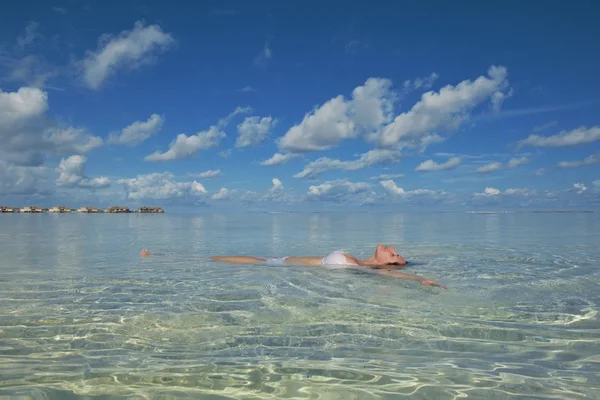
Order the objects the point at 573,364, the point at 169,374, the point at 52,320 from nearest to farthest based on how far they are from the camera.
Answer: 1. the point at 169,374
2. the point at 573,364
3. the point at 52,320

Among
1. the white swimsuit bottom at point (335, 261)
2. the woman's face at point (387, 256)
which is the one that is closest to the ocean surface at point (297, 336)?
the white swimsuit bottom at point (335, 261)

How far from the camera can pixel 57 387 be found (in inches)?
178

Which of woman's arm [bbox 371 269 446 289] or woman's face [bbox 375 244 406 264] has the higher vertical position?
woman's face [bbox 375 244 406 264]

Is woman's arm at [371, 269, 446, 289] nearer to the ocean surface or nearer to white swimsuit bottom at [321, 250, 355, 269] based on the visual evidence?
the ocean surface

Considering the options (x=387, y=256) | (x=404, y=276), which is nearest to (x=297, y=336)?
(x=404, y=276)

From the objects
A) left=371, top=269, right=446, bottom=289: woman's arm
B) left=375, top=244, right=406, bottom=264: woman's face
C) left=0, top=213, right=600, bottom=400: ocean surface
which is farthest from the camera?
left=375, top=244, right=406, bottom=264: woman's face

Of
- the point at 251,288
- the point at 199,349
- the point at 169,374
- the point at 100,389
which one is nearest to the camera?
the point at 100,389

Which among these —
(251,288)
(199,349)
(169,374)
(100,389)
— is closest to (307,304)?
(251,288)

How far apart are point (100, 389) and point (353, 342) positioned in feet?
11.2

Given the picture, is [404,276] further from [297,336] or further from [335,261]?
[297,336]

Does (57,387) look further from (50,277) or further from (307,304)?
(50,277)

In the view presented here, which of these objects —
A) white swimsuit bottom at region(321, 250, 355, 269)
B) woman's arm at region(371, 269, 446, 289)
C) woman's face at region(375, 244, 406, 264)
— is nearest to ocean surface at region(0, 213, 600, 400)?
woman's arm at region(371, 269, 446, 289)

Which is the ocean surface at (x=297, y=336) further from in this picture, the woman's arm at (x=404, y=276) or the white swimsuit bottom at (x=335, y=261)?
the white swimsuit bottom at (x=335, y=261)

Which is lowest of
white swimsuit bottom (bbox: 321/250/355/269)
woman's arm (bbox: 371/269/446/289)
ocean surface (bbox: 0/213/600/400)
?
ocean surface (bbox: 0/213/600/400)
